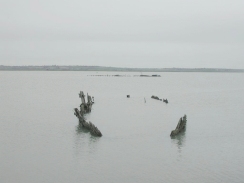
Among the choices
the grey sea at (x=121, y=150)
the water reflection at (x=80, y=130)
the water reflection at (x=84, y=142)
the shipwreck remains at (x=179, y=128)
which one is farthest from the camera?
the water reflection at (x=80, y=130)

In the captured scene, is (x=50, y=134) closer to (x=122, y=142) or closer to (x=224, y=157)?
(x=122, y=142)

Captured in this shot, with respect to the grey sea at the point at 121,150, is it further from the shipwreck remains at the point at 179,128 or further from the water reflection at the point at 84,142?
the shipwreck remains at the point at 179,128

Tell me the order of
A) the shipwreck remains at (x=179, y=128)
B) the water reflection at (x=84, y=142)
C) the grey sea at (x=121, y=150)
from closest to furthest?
the grey sea at (x=121, y=150)
the water reflection at (x=84, y=142)
the shipwreck remains at (x=179, y=128)

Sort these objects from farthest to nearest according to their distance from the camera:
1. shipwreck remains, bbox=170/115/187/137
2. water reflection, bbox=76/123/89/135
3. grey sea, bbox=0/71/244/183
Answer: water reflection, bbox=76/123/89/135 < shipwreck remains, bbox=170/115/187/137 < grey sea, bbox=0/71/244/183

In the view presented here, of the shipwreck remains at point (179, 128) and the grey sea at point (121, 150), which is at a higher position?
the shipwreck remains at point (179, 128)

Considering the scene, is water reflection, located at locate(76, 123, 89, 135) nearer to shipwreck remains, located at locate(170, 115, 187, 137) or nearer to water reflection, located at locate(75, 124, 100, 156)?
water reflection, located at locate(75, 124, 100, 156)

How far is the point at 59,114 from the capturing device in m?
28.6

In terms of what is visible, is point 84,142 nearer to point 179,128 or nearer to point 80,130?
point 80,130

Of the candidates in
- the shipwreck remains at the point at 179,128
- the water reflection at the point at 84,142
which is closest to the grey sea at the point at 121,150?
the water reflection at the point at 84,142

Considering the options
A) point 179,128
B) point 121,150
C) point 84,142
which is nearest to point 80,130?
point 84,142

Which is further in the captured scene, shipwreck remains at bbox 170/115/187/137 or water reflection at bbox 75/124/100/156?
shipwreck remains at bbox 170/115/187/137

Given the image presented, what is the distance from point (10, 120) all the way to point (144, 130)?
10.4 metres

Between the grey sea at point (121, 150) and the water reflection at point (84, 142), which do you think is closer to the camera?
the grey sea at point (121, 150)

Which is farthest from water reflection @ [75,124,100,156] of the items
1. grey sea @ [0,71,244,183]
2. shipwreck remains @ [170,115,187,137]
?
shipwreck remains @ [170,115,187,137]
